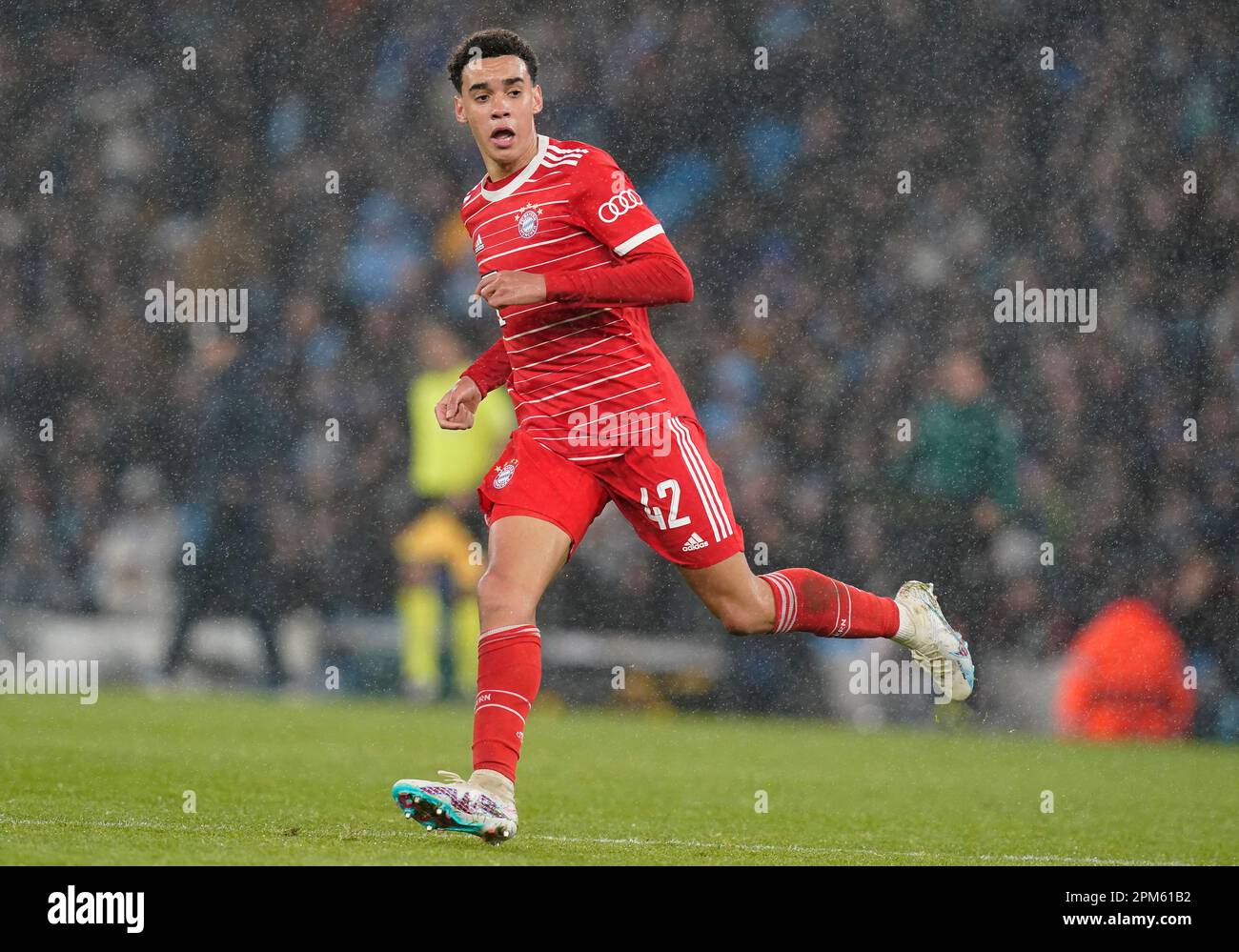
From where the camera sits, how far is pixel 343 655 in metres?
9.29

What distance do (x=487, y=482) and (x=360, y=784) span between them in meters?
1.60

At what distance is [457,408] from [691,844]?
1.30 metres

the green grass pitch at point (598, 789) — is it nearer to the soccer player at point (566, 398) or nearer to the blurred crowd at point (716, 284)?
the soccer player at point (566, 398)

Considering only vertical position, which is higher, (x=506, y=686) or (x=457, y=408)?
(x=457, y=408)

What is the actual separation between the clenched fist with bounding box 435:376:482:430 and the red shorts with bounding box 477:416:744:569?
20 centimetres

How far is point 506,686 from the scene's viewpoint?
4.16 metres

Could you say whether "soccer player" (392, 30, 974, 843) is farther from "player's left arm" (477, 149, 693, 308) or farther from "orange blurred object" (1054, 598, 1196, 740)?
"orange blurred object" (1054, 598, 1196, 740)

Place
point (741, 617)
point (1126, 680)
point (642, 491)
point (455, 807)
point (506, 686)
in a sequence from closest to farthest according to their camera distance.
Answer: point (455, 807) < point (506, 686) < point (642, 491) < point (741, 617) < point (1126, 680)

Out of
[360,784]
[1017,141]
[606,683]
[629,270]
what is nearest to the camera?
[629,270]

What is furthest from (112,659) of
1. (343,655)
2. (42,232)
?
(42,232)

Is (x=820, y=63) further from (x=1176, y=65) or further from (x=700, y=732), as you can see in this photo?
(x=700, y=732)
